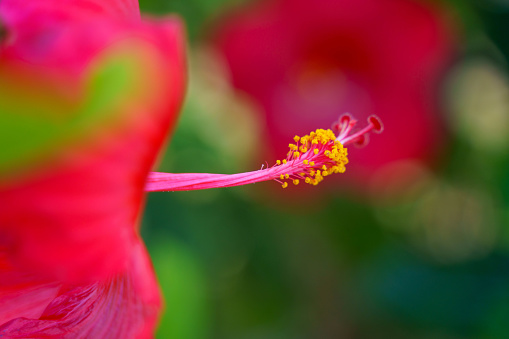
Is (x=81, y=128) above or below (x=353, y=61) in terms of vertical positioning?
below

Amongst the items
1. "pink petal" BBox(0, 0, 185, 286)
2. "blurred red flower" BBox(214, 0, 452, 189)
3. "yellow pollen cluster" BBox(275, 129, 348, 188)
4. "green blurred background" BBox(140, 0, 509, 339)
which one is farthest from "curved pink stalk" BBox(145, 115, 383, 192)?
"blurred red flower" BBox(214, 0, 452, 189)

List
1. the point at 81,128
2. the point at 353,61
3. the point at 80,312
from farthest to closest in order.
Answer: the point at 353,61 < the point at 80,312 < the point at 81,128

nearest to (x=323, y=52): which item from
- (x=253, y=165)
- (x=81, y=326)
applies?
(x=253, y=165)

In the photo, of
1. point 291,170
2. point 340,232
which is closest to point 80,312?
point 291,170

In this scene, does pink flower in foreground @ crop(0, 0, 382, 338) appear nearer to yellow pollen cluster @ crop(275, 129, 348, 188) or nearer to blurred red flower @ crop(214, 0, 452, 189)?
yellow pollen cluster @ crop(275, 129, 348, 188)

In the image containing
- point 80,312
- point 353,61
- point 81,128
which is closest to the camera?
point 81,128

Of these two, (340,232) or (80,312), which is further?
(340,232)

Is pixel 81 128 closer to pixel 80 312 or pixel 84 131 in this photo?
pixel 84 131
